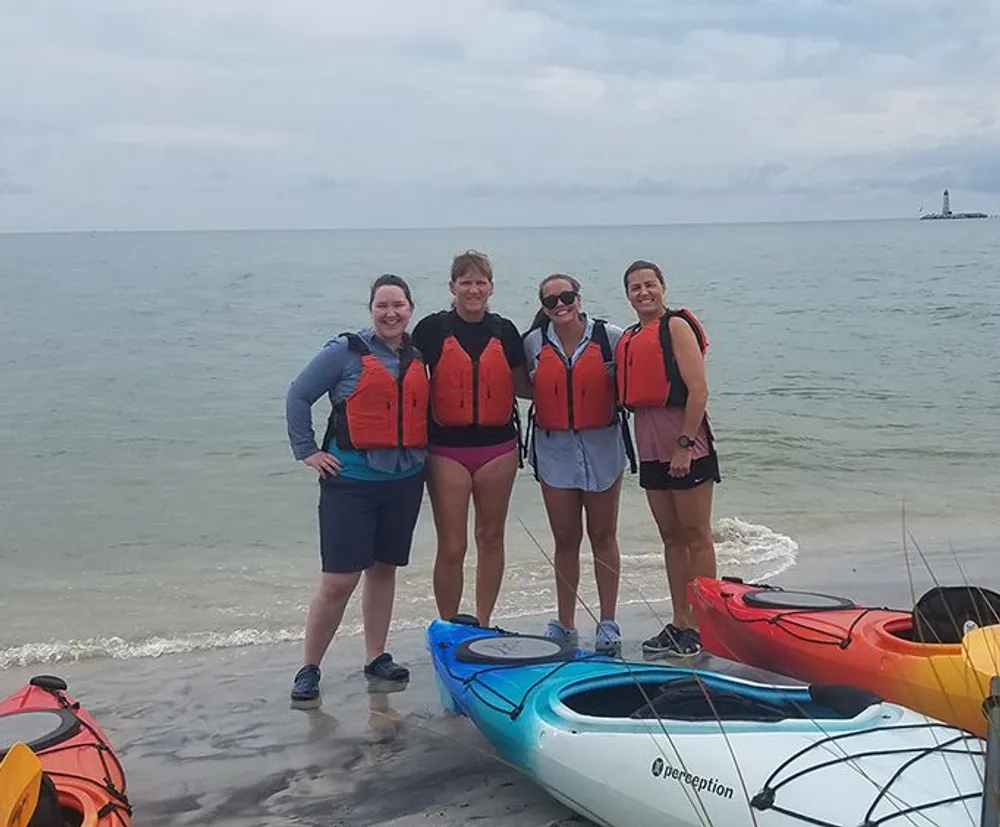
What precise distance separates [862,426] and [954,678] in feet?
27.6

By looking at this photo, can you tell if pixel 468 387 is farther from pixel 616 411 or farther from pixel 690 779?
pixel 690 779

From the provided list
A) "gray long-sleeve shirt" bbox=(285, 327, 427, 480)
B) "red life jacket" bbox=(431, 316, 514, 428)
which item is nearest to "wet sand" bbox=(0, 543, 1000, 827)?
"gray long-sleeve shirt" bbox=(285, 327, 427, 480)

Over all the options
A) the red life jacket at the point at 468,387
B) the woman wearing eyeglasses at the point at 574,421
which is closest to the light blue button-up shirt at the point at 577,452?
the woman wearing eyeglasses at the point at 574,421

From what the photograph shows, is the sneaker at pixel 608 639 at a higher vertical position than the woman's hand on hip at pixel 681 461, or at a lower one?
lower

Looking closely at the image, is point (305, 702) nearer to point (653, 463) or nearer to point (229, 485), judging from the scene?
point (653, 463)

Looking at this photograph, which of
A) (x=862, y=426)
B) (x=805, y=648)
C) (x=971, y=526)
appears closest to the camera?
(x=805, y=648)

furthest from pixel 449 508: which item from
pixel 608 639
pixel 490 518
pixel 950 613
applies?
pixel 950 613

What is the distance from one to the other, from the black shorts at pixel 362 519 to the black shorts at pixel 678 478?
92 centimetres

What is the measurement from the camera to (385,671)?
4.29 m

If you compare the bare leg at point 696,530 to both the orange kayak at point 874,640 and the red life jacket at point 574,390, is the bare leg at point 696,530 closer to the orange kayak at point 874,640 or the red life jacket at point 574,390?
the orange kayak at point 874,640

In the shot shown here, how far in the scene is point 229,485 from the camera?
8.95 metres

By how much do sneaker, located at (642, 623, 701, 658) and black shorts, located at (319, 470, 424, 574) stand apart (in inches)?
46.6

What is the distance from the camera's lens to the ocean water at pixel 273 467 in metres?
5.92

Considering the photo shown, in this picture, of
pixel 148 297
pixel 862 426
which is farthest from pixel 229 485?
pixel 148 297
